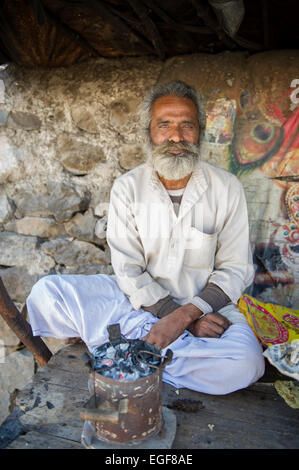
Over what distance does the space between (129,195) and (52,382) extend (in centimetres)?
112

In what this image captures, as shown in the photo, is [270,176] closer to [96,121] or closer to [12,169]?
[96,121]

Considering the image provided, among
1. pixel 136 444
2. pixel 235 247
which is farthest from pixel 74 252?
pixel 136 444

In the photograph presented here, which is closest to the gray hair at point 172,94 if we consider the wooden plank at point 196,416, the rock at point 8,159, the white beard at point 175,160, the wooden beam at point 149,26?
the white beard at point 175,160

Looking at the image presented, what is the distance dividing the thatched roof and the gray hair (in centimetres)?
38

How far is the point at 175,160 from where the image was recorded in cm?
224

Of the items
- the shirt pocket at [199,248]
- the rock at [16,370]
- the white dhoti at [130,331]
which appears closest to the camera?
the white dhoti at [130,331]

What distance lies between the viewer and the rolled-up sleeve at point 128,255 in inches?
85.2

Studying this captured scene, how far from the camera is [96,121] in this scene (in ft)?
10.1

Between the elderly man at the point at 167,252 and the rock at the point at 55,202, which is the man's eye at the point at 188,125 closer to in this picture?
the elderly man at the point at 167,252

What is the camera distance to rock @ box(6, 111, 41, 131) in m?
3.17

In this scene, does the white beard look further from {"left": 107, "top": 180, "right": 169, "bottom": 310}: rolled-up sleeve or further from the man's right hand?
the man's right hand

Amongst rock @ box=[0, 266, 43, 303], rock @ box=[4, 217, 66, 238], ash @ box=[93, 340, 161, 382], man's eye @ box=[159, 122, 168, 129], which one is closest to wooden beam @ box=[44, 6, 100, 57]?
man's eye @ box=[159, 122, 168, 129]

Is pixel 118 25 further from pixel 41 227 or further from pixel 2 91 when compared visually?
Result: pixel 41 227
